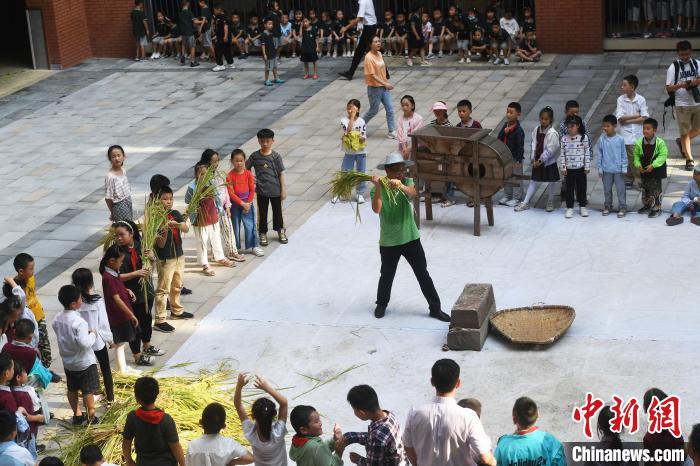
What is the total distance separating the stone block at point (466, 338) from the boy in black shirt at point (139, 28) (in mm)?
15708

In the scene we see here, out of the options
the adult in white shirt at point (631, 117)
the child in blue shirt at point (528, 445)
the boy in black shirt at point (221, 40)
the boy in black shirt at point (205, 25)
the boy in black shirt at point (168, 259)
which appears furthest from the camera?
the boy in black shirt at point (205, 25)

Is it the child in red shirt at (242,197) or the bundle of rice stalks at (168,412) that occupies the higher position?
the child in red shirt at (242,197)

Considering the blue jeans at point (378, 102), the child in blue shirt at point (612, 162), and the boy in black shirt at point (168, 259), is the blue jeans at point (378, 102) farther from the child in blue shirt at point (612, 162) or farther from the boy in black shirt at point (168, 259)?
the boy in black shirt at point (168, 259)

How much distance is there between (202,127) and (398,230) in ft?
29.4

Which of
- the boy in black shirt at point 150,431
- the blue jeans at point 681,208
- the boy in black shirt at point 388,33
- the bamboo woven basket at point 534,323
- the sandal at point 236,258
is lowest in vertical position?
the bamboo woven basket at point 534,323

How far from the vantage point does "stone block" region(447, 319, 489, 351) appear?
1057cm

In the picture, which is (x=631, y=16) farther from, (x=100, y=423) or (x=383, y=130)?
(x=100, y=423)

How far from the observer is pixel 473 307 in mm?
10594

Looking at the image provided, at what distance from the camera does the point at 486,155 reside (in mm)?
13555

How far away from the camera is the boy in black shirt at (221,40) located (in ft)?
75.2

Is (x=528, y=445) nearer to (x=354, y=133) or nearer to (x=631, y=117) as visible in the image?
(x=354, y=133)

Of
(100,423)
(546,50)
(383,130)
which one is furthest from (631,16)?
(100,423)

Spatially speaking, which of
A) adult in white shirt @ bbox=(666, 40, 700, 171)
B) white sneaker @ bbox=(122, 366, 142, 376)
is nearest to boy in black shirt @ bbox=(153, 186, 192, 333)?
white sneaker @ bbox=(122, 366, 142, 376)

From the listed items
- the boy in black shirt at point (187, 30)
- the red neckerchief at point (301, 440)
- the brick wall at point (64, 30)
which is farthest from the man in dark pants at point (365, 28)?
the red neckerchief at point (301, 440)
